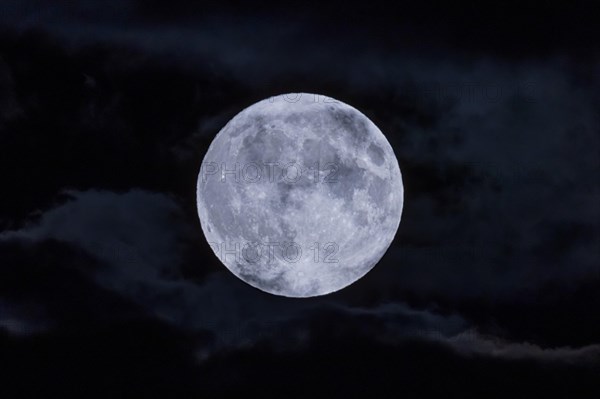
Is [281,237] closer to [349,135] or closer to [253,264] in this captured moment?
[253,264]

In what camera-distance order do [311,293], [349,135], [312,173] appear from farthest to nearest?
[311,293]
[349,135]
[312,173]

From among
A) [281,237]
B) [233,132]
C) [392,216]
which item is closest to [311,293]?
[281,237]

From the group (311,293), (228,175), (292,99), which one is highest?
(292,99)

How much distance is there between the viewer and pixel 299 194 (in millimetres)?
15852

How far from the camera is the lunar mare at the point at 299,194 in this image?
52.5 ft

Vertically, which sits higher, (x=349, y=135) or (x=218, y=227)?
(x=349, y=135)

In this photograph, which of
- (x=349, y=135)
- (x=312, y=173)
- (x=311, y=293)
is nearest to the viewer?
(x=312, y=173)

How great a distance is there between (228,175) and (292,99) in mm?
3642

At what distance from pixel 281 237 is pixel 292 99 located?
4.96 metres

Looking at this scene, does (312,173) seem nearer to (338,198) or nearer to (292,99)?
(338,198)

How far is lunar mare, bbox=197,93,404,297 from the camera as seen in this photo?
15992 millimetres

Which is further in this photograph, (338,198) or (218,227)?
(218,227)

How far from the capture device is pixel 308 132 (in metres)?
16.5

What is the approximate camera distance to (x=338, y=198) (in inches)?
633
